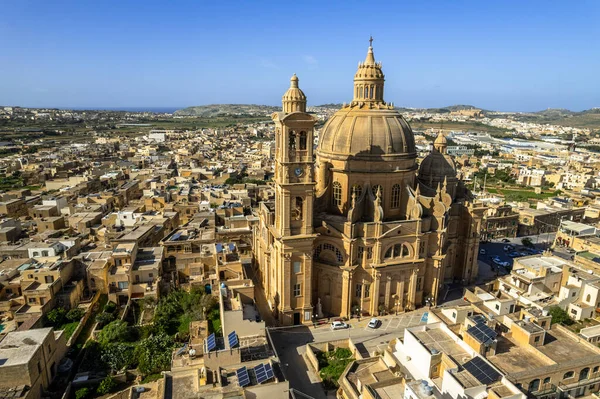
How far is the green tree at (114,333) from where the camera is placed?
122 ft

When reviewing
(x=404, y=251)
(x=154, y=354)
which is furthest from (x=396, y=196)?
(x=154, y=354)

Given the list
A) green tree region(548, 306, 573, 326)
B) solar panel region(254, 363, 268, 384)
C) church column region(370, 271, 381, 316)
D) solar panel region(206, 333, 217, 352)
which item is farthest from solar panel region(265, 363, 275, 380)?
green tree region(548, 306, 573, 326)

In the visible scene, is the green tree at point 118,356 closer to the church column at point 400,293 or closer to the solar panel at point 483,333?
the church column at point 400,293

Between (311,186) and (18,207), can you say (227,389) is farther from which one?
(18,207)

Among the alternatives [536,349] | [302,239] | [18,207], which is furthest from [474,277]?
[18,207]

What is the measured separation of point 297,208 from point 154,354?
1874 cm

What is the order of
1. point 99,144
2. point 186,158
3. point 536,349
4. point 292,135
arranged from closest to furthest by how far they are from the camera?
1. point 536,349
2. point 292,135
3. point 186,158
4. point 99,144

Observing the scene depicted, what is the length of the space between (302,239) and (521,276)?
1048 inches

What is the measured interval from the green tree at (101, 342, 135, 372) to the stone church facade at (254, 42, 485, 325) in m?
14.5

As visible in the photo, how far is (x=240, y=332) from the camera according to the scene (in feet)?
107

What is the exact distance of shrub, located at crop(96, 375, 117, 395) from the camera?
31.3m

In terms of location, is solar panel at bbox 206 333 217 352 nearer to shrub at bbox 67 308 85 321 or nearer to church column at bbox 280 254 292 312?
church column at bbox 280 254 292 312

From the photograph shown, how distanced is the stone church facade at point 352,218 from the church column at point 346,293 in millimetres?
107

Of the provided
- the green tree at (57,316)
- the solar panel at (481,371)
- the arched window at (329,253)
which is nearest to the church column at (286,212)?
the arched window at (329,253)
